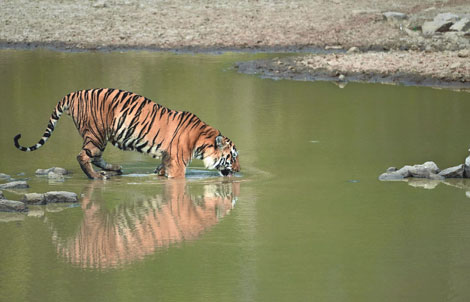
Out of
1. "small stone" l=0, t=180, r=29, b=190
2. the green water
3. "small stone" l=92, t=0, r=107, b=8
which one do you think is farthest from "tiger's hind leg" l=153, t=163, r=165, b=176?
"small stone" l=92, t=0, r=107, b=8

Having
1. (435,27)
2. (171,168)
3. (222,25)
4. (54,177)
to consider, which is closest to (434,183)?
→ (171,168)

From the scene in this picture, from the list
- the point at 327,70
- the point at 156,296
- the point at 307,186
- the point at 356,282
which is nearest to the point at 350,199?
the point at 307,186

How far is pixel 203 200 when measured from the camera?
10180 mm

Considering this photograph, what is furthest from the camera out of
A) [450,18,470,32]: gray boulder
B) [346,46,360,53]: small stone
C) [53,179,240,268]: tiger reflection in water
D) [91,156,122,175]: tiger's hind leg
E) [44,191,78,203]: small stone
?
[450,18,470,32]: gray boulder

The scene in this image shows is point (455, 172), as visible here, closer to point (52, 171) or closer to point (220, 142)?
point (220, 142)

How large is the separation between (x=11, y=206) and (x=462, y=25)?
1714 cm

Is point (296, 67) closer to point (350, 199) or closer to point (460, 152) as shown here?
point (460, 152)

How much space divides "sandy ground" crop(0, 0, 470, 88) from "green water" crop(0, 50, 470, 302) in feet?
27.4

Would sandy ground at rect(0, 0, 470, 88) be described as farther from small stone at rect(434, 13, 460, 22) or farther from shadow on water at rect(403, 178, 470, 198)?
shadow on water at rect(403, 178, 470, 198)

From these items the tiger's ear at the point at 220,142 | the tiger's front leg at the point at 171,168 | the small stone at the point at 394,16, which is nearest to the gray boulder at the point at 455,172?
the tiger's ear at the point at 220,142

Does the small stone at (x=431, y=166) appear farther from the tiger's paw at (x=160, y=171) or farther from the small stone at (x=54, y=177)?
the small stone at (x=54, y=177)

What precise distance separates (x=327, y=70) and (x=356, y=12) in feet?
24.3

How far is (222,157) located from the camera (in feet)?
37.0

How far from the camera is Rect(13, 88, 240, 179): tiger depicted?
11242 mm
